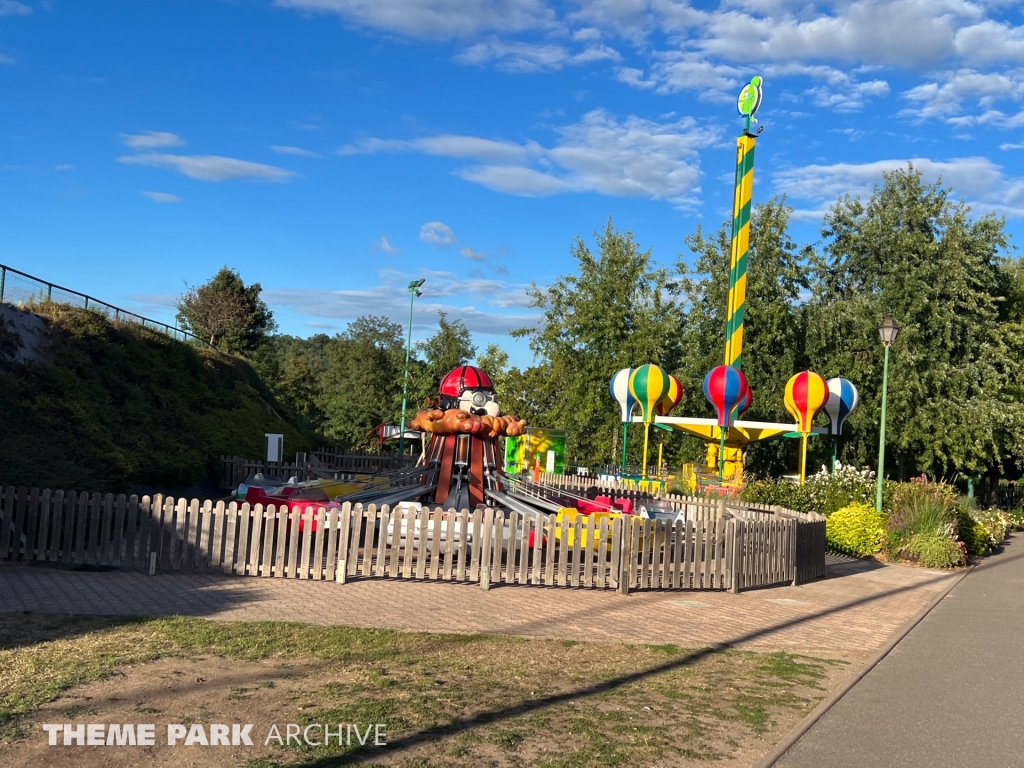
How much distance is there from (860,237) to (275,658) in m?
35.1

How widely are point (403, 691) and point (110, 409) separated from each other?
663 inches

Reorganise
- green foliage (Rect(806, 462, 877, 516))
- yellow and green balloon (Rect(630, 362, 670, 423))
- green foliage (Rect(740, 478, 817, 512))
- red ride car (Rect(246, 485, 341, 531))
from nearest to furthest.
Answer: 1. red ride car (Rect(246, 485, 341, 531))
2. green foliage (Rect(806, 462, 877, 516))
3. green foliage (Rect(740, 478, 817, 512))
4. yellow and green balloon (Rect(630, 362, 670, 423))

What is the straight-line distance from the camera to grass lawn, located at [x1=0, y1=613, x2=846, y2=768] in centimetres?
523

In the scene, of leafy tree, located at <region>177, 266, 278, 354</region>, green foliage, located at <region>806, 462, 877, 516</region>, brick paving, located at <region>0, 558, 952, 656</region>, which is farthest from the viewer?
leafy tree, located at <region>177, 266, 278, 354</region>

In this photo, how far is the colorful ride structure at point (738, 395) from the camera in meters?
25.8

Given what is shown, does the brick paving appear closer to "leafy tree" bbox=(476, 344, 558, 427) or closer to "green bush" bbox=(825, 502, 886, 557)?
"green bush" bbox=(825, 502, 886, 557)

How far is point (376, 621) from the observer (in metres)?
9.02

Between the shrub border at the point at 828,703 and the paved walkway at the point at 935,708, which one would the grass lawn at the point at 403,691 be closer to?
the shrub border at the point at 828,703

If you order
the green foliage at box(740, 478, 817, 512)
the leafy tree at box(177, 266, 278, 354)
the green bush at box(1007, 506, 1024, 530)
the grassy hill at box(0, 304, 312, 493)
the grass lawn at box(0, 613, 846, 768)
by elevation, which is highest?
the leafy tree at box(177, 266, 278, 354)

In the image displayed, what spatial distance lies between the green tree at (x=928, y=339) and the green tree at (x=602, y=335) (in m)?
6.20

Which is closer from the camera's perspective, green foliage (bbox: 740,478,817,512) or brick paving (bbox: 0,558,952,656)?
brick paving (bbox: 0,558,952,656)

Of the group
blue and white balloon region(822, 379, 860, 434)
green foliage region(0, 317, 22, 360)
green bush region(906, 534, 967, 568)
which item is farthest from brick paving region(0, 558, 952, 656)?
blue and white balloon region(822, 379, 860, 434)

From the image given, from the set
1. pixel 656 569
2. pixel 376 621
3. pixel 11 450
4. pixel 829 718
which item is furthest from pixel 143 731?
pixel 11 450

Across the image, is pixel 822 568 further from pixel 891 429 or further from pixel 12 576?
pixel 891 429
